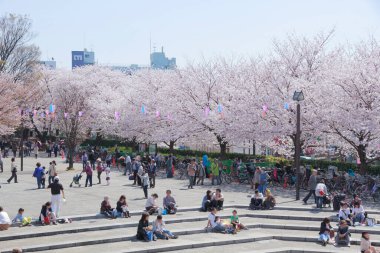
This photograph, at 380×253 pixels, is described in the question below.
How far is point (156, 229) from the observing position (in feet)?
58.3

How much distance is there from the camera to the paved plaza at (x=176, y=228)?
55.6 ft

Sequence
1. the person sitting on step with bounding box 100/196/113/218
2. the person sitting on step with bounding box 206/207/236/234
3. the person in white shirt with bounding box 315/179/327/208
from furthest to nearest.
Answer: the person in white shirt with bounding box 315/179/327/208
the person sitting on step with bounding box 100/196/113/218
the person sitting on step with bounding box 206/207/236/234

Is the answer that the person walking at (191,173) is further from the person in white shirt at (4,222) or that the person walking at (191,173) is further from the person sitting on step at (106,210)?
the person in white shirt at (4,222)

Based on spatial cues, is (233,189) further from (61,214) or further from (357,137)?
(61,214)

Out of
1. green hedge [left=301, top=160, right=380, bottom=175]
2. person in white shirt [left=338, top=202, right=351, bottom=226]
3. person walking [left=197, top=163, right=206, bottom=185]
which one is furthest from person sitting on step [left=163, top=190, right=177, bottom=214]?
green hedge [left=301, top=160, right=380, bottom=175]

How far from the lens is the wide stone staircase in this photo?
55.0 feet

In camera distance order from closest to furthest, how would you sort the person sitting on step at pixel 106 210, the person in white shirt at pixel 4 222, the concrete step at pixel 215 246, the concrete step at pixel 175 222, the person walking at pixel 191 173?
the concrete step at pixel 215 246
the concrete step at pixel 175 222
the person in white shirt at pixel 4 222
the person sitting on step at pixel 106 210
the person walking at pixel 191 173

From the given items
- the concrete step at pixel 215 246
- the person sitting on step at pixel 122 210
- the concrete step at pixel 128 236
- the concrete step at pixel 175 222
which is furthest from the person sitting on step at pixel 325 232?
the person sitting on step at pixel 122 210

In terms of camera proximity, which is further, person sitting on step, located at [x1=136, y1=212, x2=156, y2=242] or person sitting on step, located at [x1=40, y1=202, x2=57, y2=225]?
person sitting on step, located at [x1=40, y1=202, x2=57, y2=225]

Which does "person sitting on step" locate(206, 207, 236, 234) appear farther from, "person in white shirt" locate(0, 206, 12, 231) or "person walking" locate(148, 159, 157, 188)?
"person walking" locate(148, 159, 157, 188)

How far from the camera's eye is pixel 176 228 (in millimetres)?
19141

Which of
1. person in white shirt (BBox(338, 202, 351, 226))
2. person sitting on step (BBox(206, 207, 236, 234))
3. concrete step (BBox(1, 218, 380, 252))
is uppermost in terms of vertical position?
person in white shirt (BBox(338, 202, 351, 226))

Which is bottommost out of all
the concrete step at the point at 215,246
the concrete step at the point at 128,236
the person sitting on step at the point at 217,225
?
the concrete step at the point at 215,246

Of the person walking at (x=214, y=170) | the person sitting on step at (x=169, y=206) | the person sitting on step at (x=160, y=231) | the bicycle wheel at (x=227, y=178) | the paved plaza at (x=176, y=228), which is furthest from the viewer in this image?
the bicycle wheel at (x=227, y=178)
